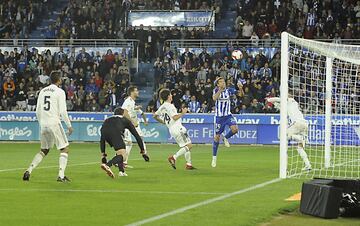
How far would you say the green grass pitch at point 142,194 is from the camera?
424 inches

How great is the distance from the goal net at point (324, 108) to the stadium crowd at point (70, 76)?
39.5ft

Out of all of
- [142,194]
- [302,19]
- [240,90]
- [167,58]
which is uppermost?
[302,19]

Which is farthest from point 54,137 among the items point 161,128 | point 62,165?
point 161,128

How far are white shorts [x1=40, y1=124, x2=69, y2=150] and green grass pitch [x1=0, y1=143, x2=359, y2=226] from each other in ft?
2.52

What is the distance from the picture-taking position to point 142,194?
14.0 meters

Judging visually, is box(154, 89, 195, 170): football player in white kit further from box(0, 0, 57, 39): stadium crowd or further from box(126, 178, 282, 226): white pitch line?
box(0, 0, 57, 39): stadium crowd

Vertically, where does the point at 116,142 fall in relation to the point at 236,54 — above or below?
below

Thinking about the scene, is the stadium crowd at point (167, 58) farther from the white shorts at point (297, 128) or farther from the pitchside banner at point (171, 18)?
the white shorts at point (297, 128)

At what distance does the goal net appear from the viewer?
717 inches

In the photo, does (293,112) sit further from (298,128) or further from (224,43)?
(224,43)

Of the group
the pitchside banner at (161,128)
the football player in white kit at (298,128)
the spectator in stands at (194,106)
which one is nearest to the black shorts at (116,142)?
the football player in white kit at (298,128)

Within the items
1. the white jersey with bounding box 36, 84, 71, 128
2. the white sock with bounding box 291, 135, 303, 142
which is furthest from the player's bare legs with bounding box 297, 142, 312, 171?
the white jersey with bounding box 36, 84, 71, 128

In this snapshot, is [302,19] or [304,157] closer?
[304,157]

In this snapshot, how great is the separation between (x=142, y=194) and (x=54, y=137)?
334 cm
